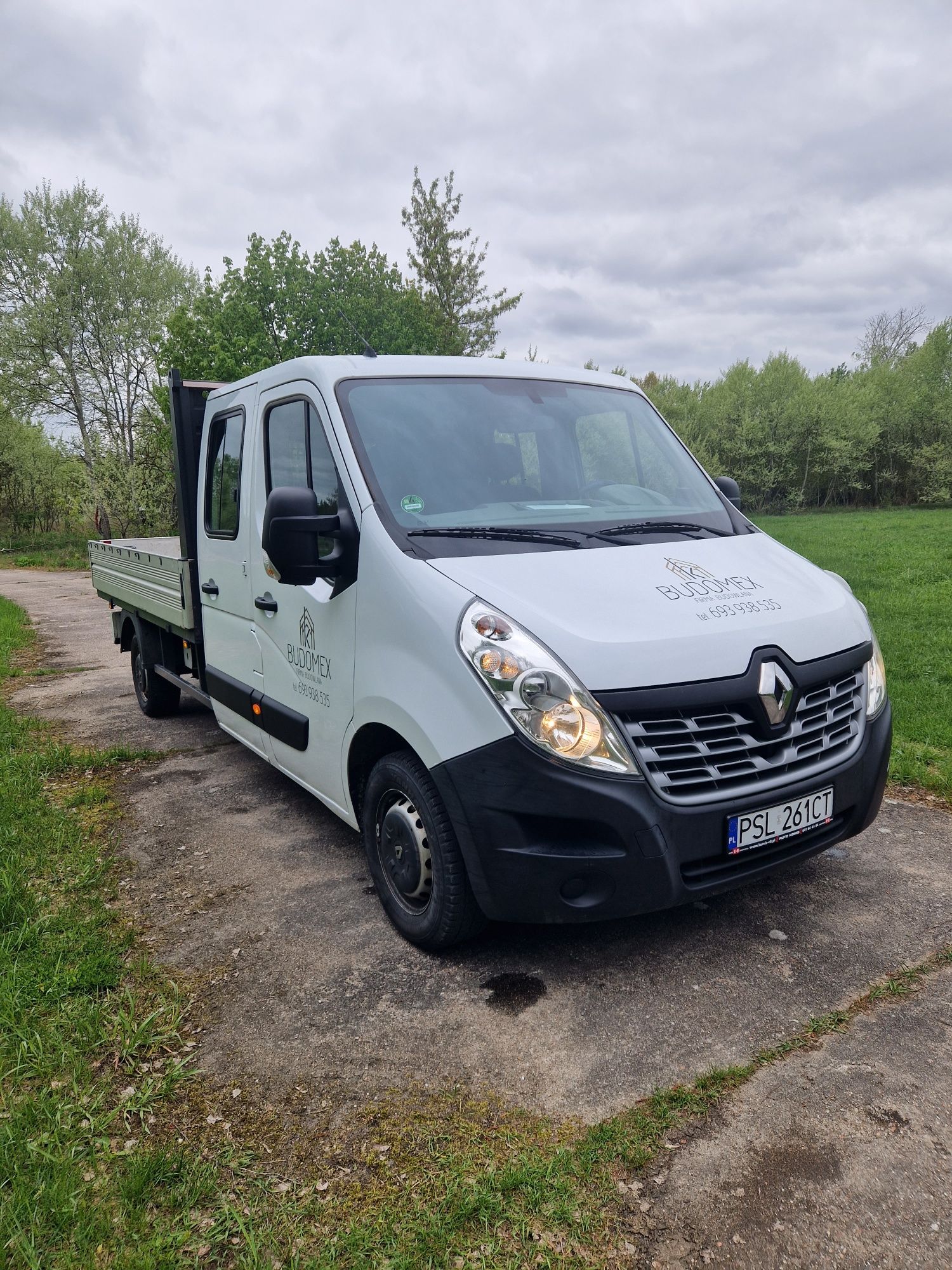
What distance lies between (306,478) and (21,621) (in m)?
11.4

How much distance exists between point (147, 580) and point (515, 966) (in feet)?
13.4

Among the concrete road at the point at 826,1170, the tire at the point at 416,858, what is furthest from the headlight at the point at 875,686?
the tire at the point at 416,858

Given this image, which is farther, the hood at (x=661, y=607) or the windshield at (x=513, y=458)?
the windshield at (x=513, y=458)

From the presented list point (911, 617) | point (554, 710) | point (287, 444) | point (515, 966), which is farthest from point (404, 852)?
point (911, 617)

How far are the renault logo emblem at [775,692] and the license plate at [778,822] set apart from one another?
29 cm

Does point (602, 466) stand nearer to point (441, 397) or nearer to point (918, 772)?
point (441, 397)

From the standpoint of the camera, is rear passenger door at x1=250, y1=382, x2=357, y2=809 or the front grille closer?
the front grille

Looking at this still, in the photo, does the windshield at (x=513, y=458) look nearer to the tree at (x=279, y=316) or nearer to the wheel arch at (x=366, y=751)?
the wheel arch at (x=366, y=751)

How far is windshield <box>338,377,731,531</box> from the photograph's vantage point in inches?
131

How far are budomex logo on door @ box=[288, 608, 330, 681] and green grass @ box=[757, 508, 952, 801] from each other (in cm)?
323

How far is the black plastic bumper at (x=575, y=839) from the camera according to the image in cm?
254

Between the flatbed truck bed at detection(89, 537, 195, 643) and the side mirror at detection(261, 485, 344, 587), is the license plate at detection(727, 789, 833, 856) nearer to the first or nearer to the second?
the side mirror at detection(261, 485, 344, 587)

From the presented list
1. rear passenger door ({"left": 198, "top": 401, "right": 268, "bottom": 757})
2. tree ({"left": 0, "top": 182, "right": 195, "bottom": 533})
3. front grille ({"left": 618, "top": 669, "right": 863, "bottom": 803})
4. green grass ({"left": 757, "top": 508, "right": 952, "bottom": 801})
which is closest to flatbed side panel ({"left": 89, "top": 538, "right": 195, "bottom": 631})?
rear passenger door ({"left": 198, "top": 401, "right": 268, "bottom": 757})

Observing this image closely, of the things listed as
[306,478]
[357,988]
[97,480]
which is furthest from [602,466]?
[97,480]
